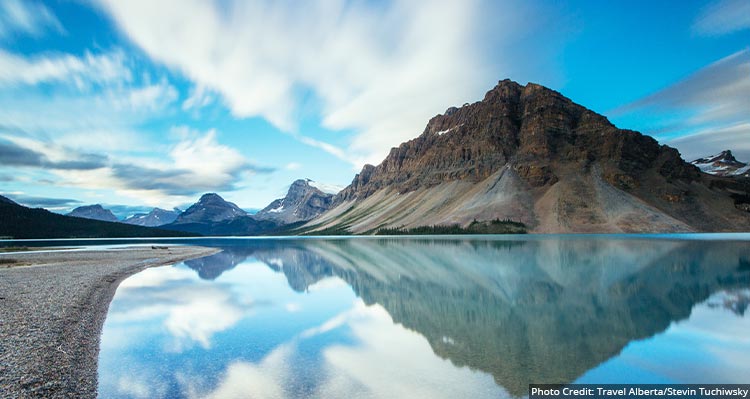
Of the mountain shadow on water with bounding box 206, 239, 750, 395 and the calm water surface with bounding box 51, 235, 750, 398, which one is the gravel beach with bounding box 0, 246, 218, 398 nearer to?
the calm water surface with bounding box 51, 235, 750, 398

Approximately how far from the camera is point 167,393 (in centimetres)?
1264

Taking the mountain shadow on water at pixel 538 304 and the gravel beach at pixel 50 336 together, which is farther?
the mountain shadow on water at pixel 538 304

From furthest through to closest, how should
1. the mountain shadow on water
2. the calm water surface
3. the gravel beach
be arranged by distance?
the mountain shadow on water → the calm water surface → the gravel beach

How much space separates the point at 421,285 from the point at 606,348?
755 inches

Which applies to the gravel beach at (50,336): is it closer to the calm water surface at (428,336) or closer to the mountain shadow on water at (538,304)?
the calm water surface at (428,336)

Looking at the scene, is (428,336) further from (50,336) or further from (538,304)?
(50,336)

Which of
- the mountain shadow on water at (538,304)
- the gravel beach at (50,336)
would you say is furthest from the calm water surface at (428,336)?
the gravel beach at (50,336)

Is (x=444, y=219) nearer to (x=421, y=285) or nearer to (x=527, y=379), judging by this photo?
(x=421, y=285)

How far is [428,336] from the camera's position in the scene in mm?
19234

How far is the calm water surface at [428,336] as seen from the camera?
13352 millimetres

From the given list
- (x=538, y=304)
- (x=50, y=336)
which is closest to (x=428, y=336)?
(x=538, y=304)

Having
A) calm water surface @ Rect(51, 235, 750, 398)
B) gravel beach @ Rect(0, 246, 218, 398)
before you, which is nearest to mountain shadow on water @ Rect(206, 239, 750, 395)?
calm water surface @ Rect(51, 235, 750, 398)

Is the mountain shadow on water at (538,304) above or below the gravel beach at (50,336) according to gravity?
below

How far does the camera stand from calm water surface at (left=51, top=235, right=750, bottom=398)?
43.8ft
